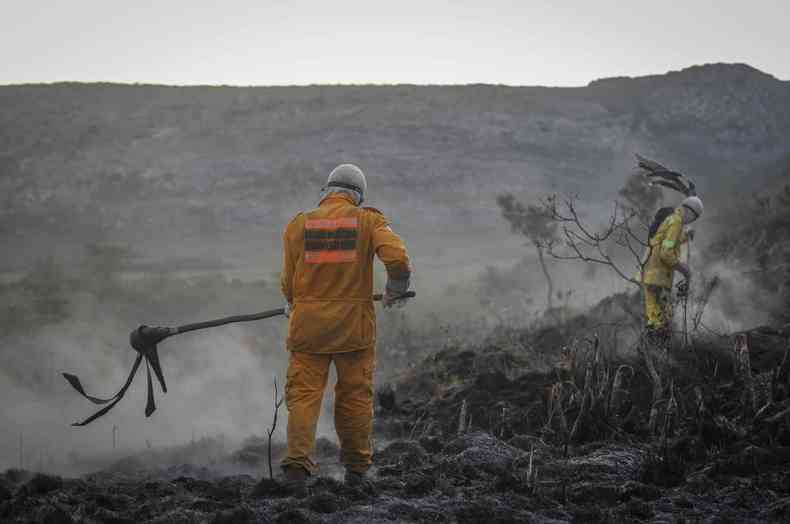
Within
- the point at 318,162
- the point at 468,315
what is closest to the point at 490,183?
the point at 318,162

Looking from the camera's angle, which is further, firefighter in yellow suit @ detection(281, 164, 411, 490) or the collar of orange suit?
the collar of orange suit

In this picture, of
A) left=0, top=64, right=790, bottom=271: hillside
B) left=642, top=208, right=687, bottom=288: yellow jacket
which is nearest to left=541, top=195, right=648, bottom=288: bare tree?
left=642, top=208, right=687, bottom=288: yellow jacket

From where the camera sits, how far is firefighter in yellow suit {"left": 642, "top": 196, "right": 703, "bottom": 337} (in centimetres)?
744

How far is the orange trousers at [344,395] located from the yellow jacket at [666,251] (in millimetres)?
3867

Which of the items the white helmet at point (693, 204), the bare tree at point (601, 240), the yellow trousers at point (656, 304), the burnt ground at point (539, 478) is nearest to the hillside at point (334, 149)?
the bare tree at point (601, 240)

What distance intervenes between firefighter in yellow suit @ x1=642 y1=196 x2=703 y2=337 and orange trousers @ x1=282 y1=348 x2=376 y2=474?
12.4 ft

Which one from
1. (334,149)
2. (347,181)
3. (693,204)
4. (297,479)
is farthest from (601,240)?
(334,149)

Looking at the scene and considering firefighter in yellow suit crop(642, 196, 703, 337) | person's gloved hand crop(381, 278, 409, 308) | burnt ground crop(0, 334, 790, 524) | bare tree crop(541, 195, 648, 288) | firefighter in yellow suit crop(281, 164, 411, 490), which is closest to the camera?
burnt ground crop(0, 334, 790, 524)

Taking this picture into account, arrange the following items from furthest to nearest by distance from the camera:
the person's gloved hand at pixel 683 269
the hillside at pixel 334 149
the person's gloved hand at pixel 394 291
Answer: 1. the hillside at pixel 334 149
2. the person's gloved hand at pixel 683 269
3. the person's gloved hand at pixel 394 291

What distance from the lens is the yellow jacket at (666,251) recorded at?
293 inches

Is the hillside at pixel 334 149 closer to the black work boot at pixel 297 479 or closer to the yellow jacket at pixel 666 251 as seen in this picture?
the yellow jacket at pixel 666 251

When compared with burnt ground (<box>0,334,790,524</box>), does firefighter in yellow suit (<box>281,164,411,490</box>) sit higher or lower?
higher

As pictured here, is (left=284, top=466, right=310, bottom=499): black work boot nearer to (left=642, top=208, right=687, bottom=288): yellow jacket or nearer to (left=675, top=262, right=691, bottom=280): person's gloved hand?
(left=642, top=208, right=687, bottom=288): yellow jacket

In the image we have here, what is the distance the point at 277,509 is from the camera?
3732 mm
